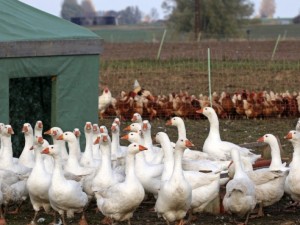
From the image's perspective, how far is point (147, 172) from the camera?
11.8 metres

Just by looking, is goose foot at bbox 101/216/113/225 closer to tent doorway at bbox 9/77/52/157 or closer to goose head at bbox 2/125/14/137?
goose head at bbox 2/125/14/137

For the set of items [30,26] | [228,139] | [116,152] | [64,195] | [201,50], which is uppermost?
[30,26]

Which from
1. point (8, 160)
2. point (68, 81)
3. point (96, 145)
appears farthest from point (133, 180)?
point (68, 81)

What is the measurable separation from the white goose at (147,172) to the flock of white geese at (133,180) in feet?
0.04

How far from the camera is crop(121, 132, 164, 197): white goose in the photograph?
38.1 feet

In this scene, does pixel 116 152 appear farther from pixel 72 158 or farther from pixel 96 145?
pixel 72 158

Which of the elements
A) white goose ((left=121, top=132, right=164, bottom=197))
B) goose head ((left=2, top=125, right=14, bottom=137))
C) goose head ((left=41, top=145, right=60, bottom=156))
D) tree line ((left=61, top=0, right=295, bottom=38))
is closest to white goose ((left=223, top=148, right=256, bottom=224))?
white goose ((left=121, top=132, right=164, bottom=197))

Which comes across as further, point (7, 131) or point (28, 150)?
point (28, 150)

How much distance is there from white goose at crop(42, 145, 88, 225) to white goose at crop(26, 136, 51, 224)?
27 centimetres

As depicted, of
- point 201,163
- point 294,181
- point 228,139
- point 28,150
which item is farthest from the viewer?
point 228,139

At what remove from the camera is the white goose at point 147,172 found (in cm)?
1162

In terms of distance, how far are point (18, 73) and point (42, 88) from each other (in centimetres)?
199

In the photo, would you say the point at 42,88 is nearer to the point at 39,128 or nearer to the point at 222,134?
the point at 39,128

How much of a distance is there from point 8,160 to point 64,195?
5.67 feet
